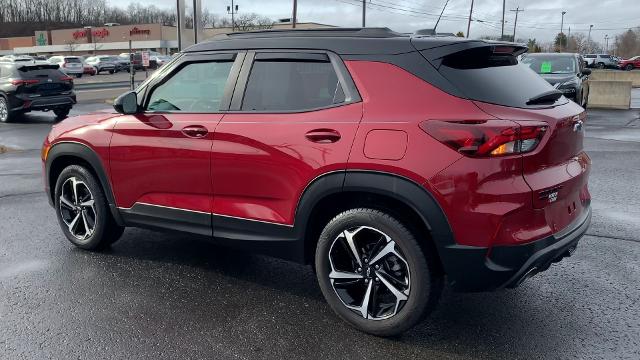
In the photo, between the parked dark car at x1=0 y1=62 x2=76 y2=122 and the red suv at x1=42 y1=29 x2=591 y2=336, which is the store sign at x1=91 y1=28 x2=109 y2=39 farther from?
the red suv at x1=42 y1=29 x2=591 y2=336

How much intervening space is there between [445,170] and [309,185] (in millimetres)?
837

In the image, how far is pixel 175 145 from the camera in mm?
3973

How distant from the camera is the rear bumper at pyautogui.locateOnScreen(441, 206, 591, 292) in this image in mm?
2902

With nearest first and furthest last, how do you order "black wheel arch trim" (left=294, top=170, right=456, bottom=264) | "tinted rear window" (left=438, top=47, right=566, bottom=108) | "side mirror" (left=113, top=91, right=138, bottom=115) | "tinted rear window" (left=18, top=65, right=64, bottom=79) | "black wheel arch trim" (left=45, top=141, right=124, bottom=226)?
"black wheel arch trim" (left=294, top=170, right=456, bottom=264) < "tinted rear window" (left=438, top=47, right=566, bottom=108) < "side mirror" (left=113, top=91, right=138, bottom=115) < "black wheel arch trim" (left=45, top=141, right=124, bottom=226) < "tinted rear window" (left=18, top=65, right=64, bottom=79)

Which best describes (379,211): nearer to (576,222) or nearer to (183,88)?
(576,222)

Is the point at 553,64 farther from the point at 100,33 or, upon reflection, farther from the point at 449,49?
the point at 100,33

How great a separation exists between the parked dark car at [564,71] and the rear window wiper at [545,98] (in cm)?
1157

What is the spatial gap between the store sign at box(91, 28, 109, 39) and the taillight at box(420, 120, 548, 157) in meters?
101

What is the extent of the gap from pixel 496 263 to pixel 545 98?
1116 mm

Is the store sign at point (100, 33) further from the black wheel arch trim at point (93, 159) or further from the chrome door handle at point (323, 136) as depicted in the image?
the chrome door handle at point (323, 136)

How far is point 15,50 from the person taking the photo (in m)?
97.6

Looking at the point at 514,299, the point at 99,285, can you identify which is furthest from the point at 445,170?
the point at 99,285

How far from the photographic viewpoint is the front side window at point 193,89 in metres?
3.93

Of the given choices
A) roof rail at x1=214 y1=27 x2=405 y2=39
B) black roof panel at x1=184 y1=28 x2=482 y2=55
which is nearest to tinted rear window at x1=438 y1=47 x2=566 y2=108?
black roof panel at x1=184 y1=28 x2=482 y2=55
